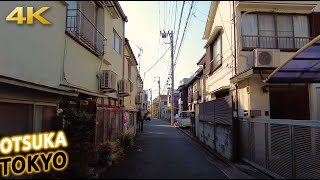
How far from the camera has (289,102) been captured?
48.5 ft

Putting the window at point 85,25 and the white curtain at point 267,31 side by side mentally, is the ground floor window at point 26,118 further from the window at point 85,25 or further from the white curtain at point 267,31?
the white curtain at point 267,31

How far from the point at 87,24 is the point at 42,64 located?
170 inches

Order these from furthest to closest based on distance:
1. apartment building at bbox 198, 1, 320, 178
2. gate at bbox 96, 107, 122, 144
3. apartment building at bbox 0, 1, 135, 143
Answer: gate at bbox 96, 107, 122, 144
apartment building at bbox 198, 1, 320, 178
apartment building at bbox 0, 1, 135, 143

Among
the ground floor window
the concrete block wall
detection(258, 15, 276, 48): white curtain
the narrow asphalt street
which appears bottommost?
Result: the narrow asphalt street

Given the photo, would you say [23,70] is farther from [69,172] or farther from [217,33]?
[217,33]

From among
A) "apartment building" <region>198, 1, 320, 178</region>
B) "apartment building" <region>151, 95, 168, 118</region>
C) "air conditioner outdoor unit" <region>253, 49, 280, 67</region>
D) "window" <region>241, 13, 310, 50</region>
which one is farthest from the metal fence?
"apartment building" <region>151, 95, 168, 118</region>

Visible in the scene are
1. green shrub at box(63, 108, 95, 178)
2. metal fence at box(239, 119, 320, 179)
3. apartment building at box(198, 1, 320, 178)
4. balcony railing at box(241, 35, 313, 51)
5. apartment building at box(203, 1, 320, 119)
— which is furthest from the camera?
balcony railing at box(241, 35, 313, 51)

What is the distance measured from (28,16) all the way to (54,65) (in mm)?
1611

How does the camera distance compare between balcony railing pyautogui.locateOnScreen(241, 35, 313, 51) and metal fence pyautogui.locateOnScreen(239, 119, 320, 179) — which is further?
balcony railing pyautogui.locateOnScreen(241, 35, 313, 51)

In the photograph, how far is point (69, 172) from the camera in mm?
7965

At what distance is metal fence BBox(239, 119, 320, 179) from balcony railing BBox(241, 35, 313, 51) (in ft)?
16.6

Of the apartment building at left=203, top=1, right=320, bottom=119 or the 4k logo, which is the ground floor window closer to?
the 4k logo

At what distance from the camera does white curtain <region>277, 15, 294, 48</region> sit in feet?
51.2

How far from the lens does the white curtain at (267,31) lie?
611 inches
